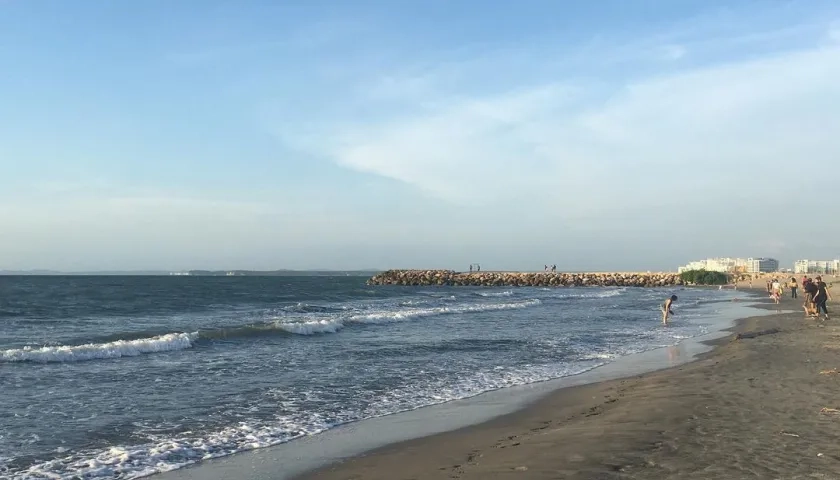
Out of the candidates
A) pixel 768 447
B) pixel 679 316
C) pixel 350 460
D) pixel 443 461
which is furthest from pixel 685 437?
pixel 679 316

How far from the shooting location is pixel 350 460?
22.1 ft

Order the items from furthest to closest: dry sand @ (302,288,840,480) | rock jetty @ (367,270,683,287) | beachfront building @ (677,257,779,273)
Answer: beachfront building @ (677,257,779,273) < rock jetty @ (367,270,683,287) < dry sand @ (302,288,840,480)

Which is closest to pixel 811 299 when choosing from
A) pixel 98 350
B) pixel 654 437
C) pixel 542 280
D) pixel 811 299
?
pixel 811 299

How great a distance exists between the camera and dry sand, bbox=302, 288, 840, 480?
18.7ft

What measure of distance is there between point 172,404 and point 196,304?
30.3 metres

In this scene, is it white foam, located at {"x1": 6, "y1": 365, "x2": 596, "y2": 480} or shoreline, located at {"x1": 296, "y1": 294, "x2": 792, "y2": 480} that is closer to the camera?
shoreline, located at {"x1": 296, "y1": 294, "x2": 792, "y2": 480}

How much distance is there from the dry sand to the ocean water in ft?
5.88

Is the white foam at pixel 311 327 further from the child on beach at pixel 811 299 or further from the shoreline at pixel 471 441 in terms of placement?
the child on beach at pixel 811 299

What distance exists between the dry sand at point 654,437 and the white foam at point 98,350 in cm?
1127

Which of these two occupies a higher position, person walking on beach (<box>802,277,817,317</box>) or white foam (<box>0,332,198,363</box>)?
person walking on beach (<box>802,277,817,317</box>)

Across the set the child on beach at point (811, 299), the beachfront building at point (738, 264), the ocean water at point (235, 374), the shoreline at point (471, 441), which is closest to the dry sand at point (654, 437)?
the shoreline at point (471, 441)

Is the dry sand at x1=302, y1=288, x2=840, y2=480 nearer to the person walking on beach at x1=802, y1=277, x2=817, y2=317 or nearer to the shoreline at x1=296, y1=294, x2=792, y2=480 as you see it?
the shoreline at x1=296, y1=294, x2=792, y2=480

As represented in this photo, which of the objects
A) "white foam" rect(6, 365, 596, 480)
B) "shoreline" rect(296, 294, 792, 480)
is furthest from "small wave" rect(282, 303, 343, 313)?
"white foam" rect(6, 365, 596, 480)

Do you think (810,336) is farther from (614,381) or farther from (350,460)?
(350,460)
